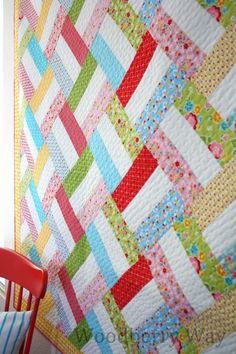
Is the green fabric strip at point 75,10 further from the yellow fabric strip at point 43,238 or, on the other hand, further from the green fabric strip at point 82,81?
the yellow fabric strip at point 43,238

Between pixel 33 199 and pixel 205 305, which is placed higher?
pixel 33 199

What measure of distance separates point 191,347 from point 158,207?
348 millimetres

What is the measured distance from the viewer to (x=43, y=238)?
158 cm

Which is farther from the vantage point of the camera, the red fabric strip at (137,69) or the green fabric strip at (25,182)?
the green fabric strip at (25,182)

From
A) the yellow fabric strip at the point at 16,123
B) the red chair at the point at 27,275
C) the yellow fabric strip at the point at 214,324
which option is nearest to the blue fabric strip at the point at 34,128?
the yellow fabric strip at the point at 16,123

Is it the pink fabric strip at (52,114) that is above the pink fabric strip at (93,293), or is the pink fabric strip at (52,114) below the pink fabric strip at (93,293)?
above

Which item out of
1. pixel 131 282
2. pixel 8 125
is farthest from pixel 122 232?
pixel 8 125

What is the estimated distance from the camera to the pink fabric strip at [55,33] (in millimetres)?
1380

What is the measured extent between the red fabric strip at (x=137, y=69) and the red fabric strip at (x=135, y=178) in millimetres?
175

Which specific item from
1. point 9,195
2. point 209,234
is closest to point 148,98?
point 209,234

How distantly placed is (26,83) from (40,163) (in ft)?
1.21

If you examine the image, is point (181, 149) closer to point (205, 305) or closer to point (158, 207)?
point (158, 207)

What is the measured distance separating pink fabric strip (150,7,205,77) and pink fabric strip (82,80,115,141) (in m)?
0.23

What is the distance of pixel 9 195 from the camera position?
1874 millimetres
